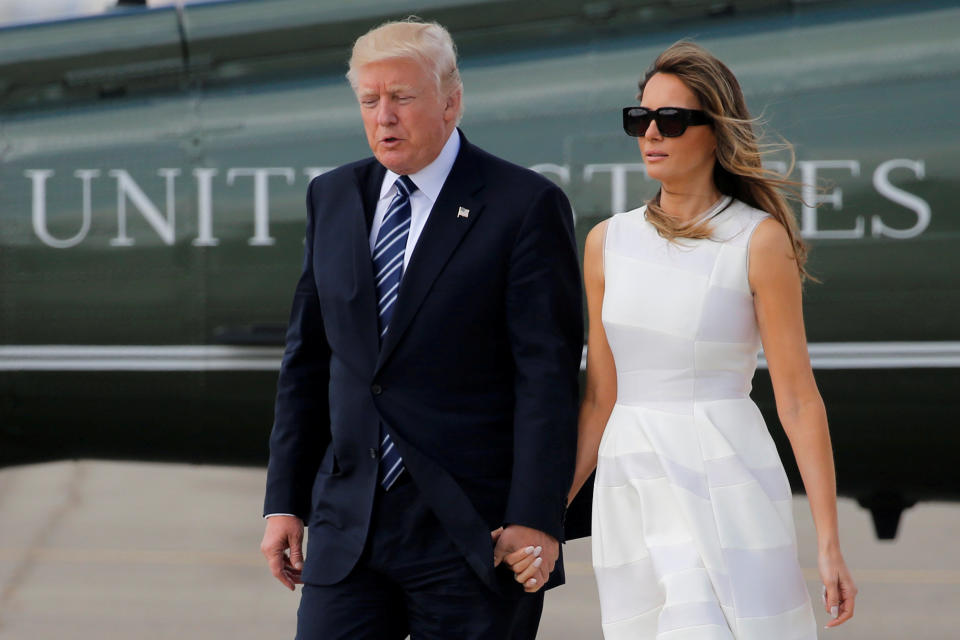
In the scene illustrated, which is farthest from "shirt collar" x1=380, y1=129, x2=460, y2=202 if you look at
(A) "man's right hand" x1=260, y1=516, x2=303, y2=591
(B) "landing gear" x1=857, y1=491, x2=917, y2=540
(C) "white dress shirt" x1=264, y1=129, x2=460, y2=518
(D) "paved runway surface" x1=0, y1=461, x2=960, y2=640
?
(B) "landing gear" x1=857, y1=491, x2=917, y2=540

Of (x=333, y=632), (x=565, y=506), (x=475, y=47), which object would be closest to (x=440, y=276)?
(x=565, y=506)

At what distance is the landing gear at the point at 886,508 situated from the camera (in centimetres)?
384

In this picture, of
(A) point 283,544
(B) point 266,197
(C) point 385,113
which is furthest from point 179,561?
(C) point 385,113

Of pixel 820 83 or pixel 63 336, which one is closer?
pixel 820 83

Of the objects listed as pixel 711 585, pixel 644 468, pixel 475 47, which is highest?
pixel 475 47

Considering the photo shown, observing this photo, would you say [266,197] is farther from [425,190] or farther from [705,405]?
[705,405]

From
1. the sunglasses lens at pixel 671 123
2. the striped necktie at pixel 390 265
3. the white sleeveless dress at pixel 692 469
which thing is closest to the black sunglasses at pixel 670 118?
the sunglasses lens at pixel 671 123

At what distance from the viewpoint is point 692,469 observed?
2.01 metres

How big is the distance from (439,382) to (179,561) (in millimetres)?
2516

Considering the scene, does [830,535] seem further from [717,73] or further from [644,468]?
[717,73]

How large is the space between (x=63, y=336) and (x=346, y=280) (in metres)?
2.12

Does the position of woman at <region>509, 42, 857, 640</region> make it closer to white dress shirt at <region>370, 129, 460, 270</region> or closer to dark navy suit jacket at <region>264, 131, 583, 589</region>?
dark navy suit jacket at <region>264, 131, 583, 589</region>

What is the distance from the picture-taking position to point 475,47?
385 centimetres

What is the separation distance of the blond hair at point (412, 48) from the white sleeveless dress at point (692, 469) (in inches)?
16.9
